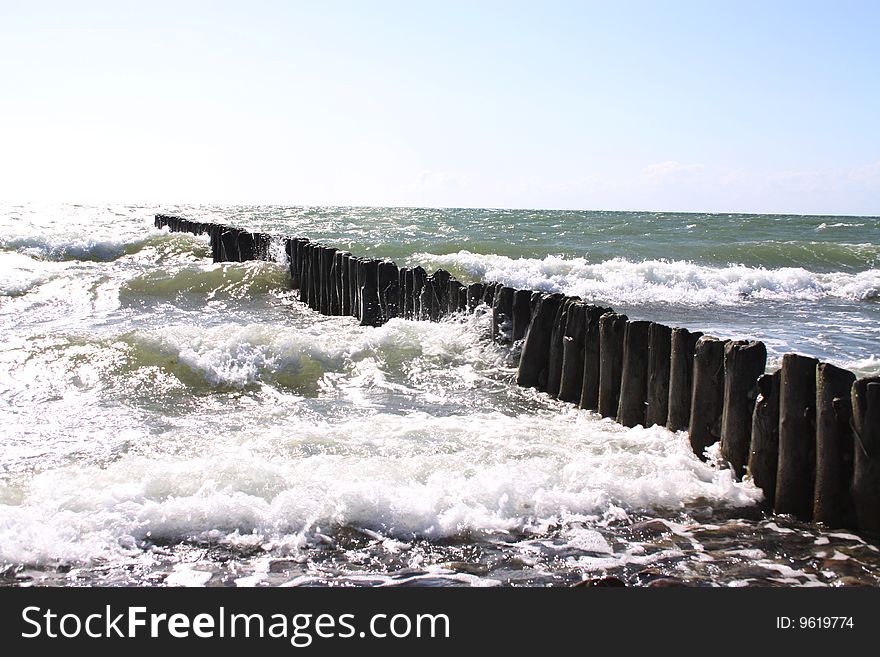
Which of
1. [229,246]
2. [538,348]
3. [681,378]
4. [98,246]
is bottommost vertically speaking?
[538,348]

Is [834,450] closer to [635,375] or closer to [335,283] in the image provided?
[635,375]

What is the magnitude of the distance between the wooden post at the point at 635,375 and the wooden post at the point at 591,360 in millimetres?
609

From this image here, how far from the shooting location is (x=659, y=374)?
6.57 meters

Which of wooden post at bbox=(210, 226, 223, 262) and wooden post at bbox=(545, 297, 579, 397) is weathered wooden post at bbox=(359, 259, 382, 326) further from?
wooden post at bbox=(210, 226, 223, 262)

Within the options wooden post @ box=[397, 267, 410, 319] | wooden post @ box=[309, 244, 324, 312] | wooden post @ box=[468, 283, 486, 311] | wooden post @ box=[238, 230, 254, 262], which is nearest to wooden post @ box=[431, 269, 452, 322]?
wooden post @ box=[468, 283, 486, 311]

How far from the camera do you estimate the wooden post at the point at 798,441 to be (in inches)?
196

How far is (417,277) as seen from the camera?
1144 cm

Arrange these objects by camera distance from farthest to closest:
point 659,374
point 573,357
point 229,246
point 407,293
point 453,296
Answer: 1. point 229,246
2. point 407,293
3. point 453,296
4. point 573,357
5. point 659,374

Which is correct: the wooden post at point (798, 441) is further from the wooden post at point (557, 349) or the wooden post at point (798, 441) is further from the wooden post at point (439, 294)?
the wooden post at point (439, 294)

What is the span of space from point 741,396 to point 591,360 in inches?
84.3

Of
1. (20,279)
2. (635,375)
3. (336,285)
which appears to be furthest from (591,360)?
(20,279)
